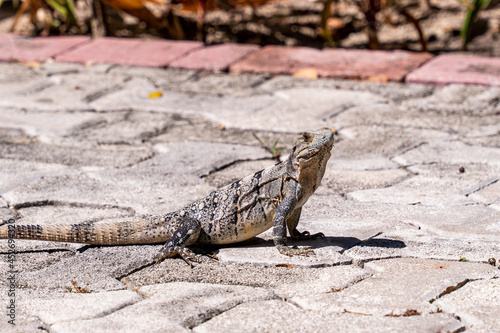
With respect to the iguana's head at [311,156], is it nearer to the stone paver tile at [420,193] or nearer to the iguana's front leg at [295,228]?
the iguana's front leg at [295,228]

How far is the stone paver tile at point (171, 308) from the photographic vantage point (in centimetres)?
262

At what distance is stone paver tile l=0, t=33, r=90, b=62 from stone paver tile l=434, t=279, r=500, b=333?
5.89 meters

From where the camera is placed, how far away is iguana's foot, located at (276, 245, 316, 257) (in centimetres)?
332

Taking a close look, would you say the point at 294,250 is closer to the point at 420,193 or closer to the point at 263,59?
the point at 420,193

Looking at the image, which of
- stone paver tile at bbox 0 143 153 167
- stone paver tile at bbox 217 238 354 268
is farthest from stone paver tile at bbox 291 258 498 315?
stone paver tile at bbox 0 143 153 167

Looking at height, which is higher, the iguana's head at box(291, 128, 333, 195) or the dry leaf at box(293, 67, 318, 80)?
the iguana's head at box(291, 128, 333, 195)

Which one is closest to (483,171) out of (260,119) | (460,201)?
(460,201)

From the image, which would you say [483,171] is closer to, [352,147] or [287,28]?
[352,147]

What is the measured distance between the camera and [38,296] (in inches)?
116

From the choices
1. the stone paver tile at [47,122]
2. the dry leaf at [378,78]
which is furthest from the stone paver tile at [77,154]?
the dry leaf at [378,78]

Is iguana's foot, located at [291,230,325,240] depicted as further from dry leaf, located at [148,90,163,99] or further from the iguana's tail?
dry leaf, located at [148,90,163,99]

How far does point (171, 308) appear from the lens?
2771 mm

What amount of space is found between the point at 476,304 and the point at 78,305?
157 cm

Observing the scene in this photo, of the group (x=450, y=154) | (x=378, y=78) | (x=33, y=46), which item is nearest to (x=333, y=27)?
(x=378, y=78)
